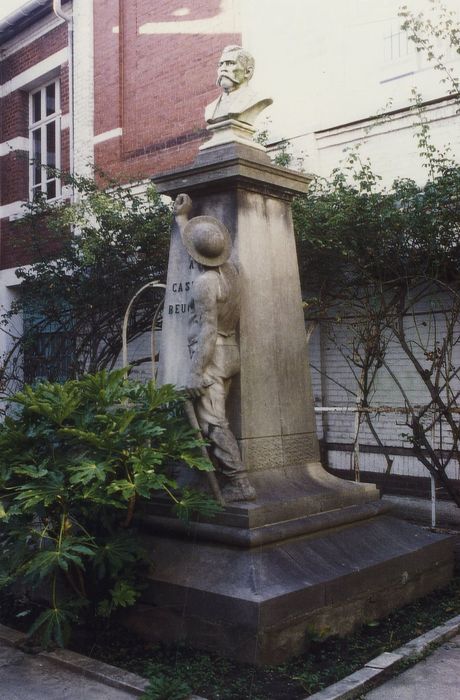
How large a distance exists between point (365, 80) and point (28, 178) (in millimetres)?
8658

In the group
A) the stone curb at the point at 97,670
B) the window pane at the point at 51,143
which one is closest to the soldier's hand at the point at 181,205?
the stone curb at the point at 97,670

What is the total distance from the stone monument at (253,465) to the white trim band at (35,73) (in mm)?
11193

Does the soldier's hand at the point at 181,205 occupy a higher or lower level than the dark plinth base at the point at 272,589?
higher

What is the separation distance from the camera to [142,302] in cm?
1180

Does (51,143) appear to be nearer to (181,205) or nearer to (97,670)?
(181,205)

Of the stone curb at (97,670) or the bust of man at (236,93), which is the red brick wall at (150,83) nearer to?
the bust of man at (236,93)

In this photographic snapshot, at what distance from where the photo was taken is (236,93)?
608cm

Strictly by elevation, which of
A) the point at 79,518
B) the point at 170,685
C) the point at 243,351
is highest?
the point at 243,351

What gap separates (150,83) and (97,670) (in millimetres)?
11851

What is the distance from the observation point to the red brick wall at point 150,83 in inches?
526

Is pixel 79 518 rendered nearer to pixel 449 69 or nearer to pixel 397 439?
pixel 397 439

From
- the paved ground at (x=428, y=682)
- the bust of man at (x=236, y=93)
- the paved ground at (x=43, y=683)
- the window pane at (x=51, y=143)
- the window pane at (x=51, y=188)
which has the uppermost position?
the window pane at (x=51, y=143)

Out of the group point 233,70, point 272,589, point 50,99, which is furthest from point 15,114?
point 272,589

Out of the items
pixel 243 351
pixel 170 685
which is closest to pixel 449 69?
pixel 243 351
